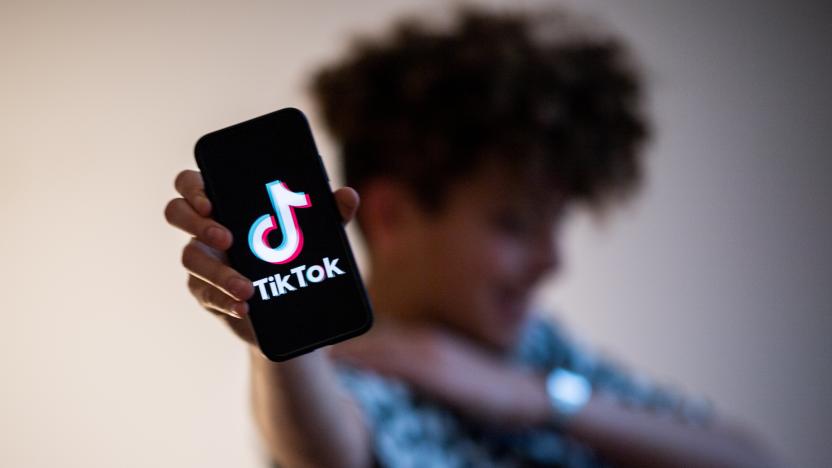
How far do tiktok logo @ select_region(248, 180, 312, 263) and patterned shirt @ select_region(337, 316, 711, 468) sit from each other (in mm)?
261

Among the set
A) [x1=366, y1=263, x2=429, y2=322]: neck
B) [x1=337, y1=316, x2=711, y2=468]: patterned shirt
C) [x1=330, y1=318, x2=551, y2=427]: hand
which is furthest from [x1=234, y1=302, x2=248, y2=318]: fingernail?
[x1=366, y1=263, x2=429, y2=322]: neck

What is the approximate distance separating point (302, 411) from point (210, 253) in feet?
0.47

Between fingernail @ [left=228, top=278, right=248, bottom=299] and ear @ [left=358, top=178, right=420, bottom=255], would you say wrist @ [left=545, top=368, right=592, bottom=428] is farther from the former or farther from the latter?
fingernail @ [left=228, top=278, right=248, bottom=299]

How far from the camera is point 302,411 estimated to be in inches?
21.1

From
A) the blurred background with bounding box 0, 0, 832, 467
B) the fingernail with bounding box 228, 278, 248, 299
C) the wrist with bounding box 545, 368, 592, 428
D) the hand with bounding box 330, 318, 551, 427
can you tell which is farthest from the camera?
the blurred background with bounding box 0, 0, 832, 467

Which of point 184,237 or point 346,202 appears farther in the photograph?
point 184,237

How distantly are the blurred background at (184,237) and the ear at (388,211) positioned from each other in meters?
0.15

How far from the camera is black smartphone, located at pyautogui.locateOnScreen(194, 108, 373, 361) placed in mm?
478

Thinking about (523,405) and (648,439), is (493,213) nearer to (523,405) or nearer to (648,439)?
(523,405)

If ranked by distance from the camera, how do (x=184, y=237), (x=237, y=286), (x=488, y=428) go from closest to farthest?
1. (x=237, y=286)
2. (x=488, y=428)
3. (x=184, y=237)

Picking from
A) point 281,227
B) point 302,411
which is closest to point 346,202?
point 281,227

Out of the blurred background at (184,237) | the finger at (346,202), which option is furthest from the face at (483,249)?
the finger at (346,202)

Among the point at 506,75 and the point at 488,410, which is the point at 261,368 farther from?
the point at 506,75

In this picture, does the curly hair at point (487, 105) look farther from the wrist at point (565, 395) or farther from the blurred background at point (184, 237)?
the wrist at point (565, 395)
